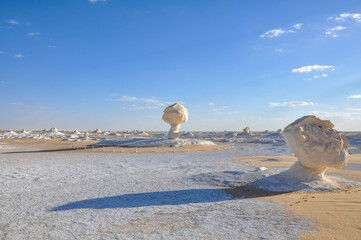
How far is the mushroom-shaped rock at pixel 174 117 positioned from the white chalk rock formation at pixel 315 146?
80.0 ft

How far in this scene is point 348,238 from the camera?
15.1 feet

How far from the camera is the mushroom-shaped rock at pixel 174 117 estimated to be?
110 ft

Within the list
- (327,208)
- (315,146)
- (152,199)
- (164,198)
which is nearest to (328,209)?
(327,208)

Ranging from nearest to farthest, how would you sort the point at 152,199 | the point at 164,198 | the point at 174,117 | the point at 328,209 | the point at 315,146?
the point at 328,209 → the point at 152,199 → the point at 164,198 → the point at 315,146 → the point at 174,117

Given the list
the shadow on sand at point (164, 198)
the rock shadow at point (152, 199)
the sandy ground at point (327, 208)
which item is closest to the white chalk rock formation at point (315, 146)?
the sandy ground at point (327, 208)

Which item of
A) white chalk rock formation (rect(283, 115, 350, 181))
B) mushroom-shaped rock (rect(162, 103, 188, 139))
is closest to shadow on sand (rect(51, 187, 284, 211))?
white chalk rock formation (rect(283, 115, 350, 181))

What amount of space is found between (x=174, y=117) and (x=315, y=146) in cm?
2538

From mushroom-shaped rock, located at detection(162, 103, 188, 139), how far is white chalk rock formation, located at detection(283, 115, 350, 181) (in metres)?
24.4

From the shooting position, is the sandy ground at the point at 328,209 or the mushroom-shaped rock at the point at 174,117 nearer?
the sandy ground at the point at 328,209

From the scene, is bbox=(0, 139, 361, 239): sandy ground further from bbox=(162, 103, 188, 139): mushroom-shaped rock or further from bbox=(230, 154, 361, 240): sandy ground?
bbox=(162, 103, 188, 139): mushroom-shaped rock

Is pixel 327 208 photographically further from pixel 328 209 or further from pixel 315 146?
pixel 315 146

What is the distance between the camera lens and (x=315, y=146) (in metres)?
9.00

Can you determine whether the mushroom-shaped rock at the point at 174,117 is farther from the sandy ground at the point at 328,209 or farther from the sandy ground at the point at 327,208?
the sandy ground at the point at 328,209

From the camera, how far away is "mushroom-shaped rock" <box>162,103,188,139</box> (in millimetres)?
33594
